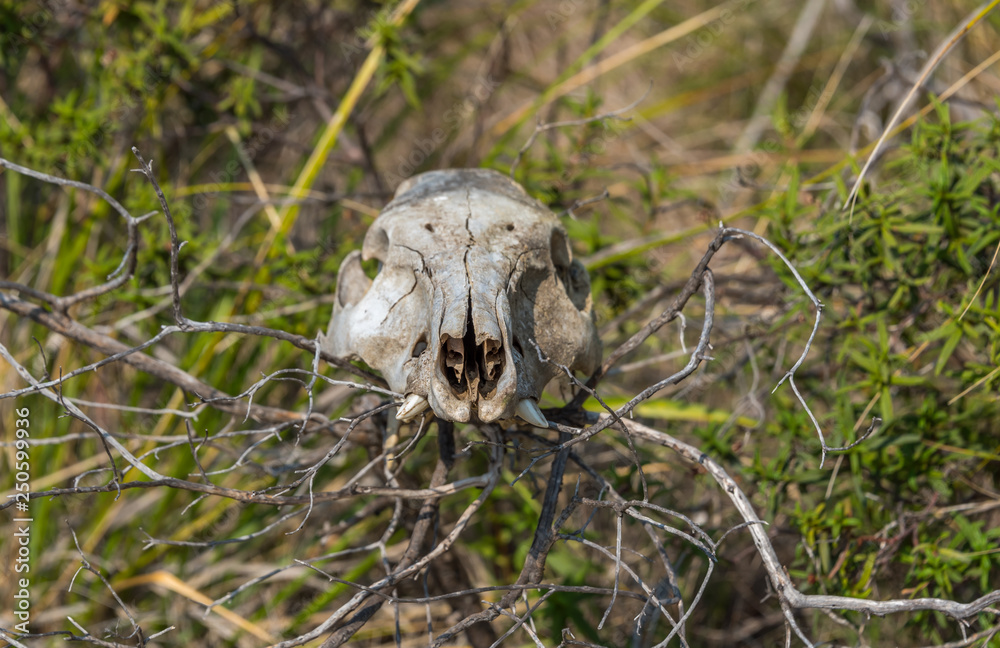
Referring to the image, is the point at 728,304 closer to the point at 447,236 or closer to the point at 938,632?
the point at 938,632

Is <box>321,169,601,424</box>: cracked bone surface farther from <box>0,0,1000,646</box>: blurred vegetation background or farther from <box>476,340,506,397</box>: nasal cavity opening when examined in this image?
<box>0,0,1000,646</box>: blurred vegetation background

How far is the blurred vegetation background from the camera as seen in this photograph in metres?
1.98

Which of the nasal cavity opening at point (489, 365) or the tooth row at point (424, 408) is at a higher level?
the nasal cavity opening at point (489, 365)

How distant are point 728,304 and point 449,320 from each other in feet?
6.15

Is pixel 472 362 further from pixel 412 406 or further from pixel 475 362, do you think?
pixel 412 406

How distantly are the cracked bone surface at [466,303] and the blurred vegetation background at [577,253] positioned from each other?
0.29 m

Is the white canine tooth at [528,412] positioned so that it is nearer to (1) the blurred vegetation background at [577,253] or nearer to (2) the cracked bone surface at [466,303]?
(2) the cracked bone surface at [466,303]

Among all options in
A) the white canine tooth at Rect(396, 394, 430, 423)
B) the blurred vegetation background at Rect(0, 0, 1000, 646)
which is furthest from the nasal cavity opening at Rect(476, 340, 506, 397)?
the blurred vegetation background at Rect(0, 0, 1000, 646)

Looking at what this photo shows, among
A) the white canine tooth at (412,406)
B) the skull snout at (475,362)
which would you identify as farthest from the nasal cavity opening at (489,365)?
the white canine tooth at (412,406)

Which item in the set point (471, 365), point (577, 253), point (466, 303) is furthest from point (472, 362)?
point (577, 253)

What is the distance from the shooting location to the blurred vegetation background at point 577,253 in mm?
1981

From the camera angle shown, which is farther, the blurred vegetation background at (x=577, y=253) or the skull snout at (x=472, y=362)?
the blurred vegetation background at (x=577, y=253)

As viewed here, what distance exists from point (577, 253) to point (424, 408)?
1432 millimetres

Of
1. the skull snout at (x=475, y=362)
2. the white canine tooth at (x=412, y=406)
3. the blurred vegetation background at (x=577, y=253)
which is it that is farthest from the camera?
the blurred vegetation background at (x=577, y=253)
